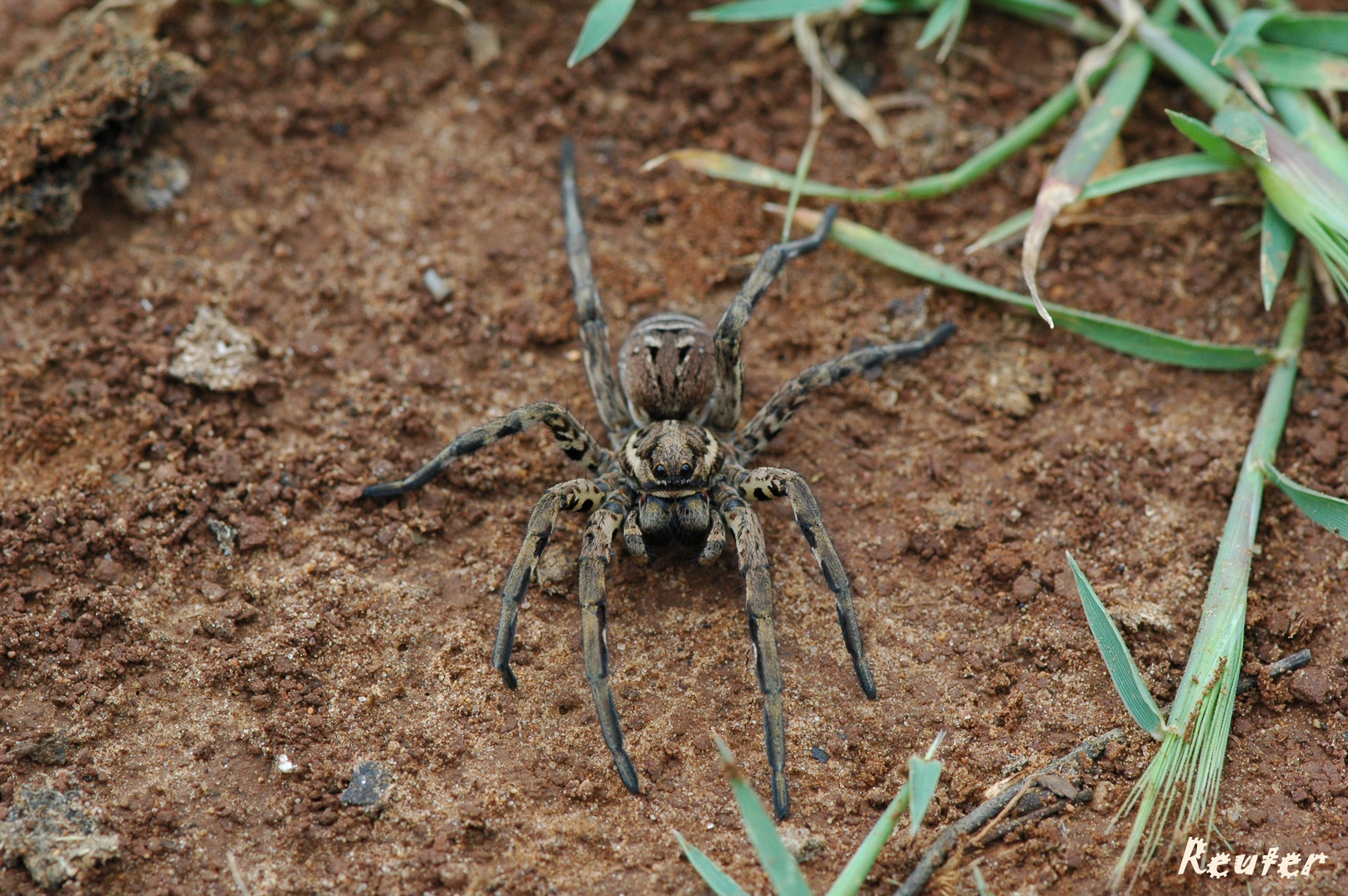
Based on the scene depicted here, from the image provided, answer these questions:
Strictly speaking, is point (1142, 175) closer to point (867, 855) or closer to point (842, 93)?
point (842, 93)

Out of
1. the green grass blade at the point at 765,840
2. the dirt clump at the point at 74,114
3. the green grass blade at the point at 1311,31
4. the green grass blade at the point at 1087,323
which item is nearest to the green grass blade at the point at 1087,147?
the green grass blade at the point at 1087,323

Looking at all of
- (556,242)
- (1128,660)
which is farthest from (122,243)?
(1128,660)

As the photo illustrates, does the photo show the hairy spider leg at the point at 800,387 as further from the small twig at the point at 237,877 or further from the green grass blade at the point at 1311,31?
the small twig at the point at 237,877

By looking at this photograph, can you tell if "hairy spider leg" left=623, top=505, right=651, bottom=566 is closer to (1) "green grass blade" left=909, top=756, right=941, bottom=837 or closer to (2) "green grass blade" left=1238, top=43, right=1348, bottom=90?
(1) "green grass blade" left=909, top=756, right=941, bottom=837

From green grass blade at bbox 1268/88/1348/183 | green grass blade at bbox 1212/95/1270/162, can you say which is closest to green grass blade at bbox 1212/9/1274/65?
green grass blade at bbox 1212/95/1270/162

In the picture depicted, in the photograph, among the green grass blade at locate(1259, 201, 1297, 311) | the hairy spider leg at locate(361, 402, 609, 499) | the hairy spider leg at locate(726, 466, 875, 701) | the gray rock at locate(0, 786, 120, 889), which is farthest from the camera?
the green grass blade at locate(1259, 201, 1297, 311)

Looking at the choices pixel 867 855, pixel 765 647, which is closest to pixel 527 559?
pixel 765 647
